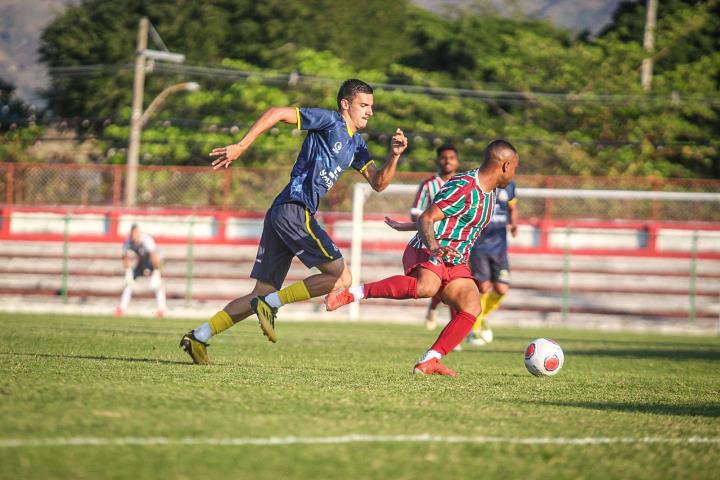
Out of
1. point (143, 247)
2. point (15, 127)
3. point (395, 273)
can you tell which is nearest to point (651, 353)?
point (143, 247)

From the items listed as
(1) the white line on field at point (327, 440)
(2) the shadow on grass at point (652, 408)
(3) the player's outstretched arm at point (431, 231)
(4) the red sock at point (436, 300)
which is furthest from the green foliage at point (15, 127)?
(1) the white line on field at point (327, 440)

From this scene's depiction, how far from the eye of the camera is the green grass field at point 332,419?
4152mm

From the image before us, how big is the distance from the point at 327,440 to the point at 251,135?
2986mm

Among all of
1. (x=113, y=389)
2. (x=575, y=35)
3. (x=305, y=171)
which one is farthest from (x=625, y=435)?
(x=575, y=35)

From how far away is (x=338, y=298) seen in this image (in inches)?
303

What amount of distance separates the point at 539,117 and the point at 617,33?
7.41m

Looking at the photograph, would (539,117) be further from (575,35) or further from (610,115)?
(575,35)

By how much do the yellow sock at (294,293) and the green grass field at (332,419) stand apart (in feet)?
1.83

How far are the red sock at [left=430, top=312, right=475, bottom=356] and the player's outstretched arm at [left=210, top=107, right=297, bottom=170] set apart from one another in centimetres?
194

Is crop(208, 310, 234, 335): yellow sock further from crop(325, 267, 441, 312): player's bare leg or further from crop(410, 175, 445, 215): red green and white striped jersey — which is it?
crop(410, 175, 445, 215): red green and white striped jersey

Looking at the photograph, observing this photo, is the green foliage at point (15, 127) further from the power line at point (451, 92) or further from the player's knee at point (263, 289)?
the player's knee at point (263, 289)

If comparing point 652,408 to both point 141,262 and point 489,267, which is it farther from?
point 141,262

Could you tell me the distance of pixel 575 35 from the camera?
1890 inches

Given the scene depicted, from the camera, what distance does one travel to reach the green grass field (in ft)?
13.6
